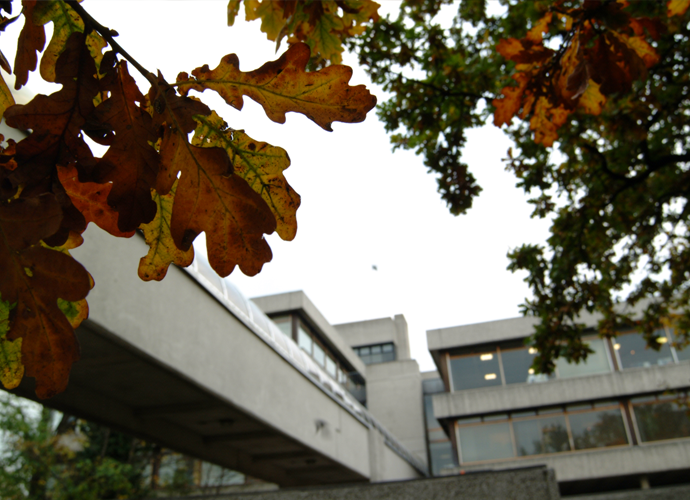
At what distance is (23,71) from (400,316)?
32.7 metres

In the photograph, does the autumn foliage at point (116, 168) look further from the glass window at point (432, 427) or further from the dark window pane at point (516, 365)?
the glass window at point (432, 427)

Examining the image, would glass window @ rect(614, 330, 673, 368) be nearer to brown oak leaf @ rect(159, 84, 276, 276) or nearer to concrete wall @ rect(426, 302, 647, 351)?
concrete wall @ rect(426, 302, 647, 351)

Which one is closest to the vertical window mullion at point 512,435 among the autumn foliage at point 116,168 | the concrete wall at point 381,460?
the concrete wall at point 381,460

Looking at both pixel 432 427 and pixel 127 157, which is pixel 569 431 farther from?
pixel 127 157

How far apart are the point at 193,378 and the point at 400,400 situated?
23.5 metres

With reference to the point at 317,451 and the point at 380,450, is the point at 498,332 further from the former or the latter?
the point at 317,451

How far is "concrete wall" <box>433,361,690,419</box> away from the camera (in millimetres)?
20938

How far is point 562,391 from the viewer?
21.6 m

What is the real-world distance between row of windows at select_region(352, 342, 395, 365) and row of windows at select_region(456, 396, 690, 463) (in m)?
9.32

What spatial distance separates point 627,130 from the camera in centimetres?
451

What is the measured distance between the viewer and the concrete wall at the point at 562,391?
68.7ft

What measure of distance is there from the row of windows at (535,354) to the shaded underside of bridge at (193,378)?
46.8 ft

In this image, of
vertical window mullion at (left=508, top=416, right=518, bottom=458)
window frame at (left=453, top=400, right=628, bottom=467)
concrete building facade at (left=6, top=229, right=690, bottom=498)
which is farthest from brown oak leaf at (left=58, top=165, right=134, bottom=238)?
vertical window mullion at (left=508, top=416, right=518, bottom=458)

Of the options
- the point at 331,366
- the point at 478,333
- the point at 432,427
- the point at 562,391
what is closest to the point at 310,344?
the point at 331,366
